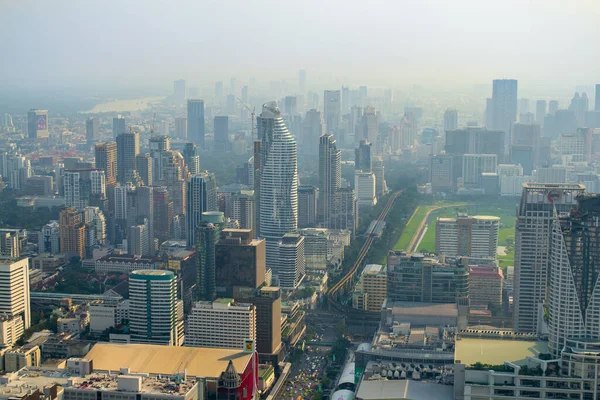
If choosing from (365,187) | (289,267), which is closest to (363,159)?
(365,187)

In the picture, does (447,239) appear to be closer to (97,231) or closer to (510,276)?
(510,276)

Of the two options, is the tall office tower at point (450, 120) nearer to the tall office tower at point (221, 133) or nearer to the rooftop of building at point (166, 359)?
the tall office tower at point (221, 133)

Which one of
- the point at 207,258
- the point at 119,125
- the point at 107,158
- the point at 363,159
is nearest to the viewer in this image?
the point at 207,258

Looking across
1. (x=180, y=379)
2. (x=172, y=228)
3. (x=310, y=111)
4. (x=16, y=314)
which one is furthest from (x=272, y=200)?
(x=310, y=111)

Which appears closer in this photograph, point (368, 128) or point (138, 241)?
point (138, 241)

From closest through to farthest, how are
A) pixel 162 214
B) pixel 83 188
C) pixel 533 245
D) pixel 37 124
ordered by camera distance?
pixel 533 245
pixel 162 214
pixel 83 188
pixel 37 124

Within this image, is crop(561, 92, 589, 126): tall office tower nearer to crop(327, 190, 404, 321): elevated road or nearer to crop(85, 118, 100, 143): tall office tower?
crop(327, 190, 404, 321): elevated road

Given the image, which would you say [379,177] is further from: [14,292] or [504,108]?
[14,292]
